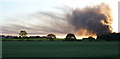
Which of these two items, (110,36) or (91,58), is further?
(110,36)

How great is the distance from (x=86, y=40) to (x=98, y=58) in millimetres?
34105

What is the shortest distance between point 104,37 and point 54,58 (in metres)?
36.8

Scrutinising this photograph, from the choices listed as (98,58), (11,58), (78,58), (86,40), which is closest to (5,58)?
(11,58)

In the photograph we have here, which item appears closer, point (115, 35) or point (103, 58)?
point (103, 58)

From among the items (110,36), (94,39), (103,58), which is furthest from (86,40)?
(103,58)

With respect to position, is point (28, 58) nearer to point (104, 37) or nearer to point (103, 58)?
point (103, 58)

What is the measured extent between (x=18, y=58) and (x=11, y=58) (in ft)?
1.17

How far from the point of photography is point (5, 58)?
12258 millimetres

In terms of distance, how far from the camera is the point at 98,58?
40.8ft

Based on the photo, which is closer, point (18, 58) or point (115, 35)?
point (18, 58)

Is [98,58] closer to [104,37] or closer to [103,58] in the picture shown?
[103,58]

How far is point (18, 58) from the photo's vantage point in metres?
12.2

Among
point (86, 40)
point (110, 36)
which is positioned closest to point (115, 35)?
point (110, 36)

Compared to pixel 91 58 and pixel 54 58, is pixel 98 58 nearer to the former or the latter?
pixel 91 58
